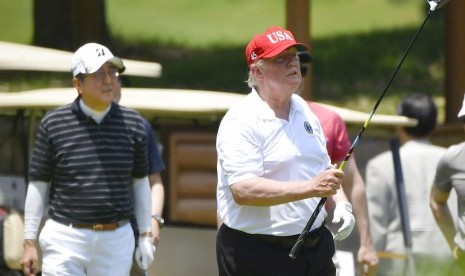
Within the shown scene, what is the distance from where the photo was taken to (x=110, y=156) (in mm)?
6457

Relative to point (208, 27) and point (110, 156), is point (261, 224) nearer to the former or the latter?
point (110, 156)

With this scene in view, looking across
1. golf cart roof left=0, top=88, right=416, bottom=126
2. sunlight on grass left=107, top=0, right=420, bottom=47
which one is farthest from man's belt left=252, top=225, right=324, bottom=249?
sunlight on grass left=107, top=0, right=420, bottom=47

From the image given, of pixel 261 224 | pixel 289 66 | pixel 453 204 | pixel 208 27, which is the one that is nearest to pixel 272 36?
pixel 289 66

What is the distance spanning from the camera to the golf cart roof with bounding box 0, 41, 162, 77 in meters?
9.31

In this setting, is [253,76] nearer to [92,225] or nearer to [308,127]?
[308,127]

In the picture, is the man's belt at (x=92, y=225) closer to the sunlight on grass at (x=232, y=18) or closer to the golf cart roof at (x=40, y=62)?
the golf cart roof at (x=40, y=62)

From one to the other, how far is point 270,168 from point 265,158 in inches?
1.7

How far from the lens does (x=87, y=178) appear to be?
641cm

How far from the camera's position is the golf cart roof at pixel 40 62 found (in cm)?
931

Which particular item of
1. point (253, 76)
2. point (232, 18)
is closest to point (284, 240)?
point (253, 76)

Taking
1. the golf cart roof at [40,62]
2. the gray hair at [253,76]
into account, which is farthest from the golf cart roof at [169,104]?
the gray hair at [253,76]

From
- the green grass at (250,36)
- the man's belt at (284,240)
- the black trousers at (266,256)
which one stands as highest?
the man's belt at (284,240)

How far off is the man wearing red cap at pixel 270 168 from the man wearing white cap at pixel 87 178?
3.44 feet

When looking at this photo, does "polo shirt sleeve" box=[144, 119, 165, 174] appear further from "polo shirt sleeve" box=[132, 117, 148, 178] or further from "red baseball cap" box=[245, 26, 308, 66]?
"red baseball cap" box=[245, 26, 308, 66]
